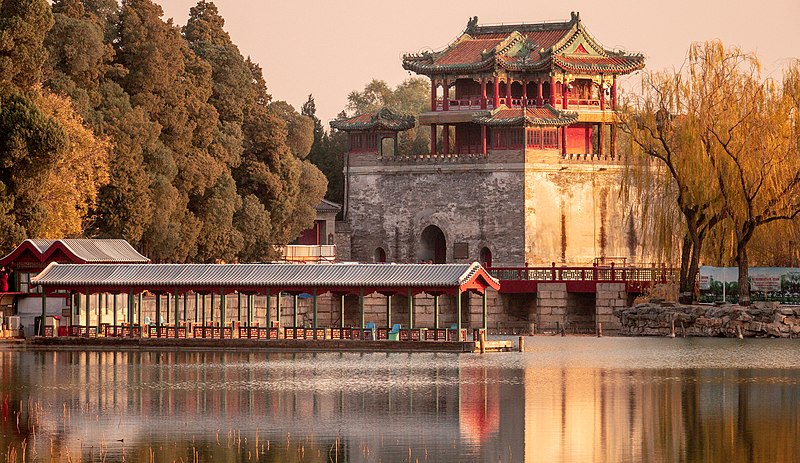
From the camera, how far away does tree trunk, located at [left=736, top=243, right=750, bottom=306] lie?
62.7 meters

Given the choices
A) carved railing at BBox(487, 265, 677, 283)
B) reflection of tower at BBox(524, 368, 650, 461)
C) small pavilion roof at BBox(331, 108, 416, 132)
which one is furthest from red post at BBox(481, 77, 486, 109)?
reflection of tower at BBox(524, 368, 650, 461)

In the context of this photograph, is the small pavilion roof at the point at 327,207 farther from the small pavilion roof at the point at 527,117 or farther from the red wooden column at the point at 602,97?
the red wooden column at the point at 602,97

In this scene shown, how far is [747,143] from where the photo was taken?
61.8m

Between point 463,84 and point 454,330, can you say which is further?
point 463,84

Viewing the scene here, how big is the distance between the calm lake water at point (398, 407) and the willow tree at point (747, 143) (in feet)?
27.6

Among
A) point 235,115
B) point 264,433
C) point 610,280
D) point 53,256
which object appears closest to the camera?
point 264,433

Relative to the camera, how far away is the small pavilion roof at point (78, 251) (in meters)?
56.8

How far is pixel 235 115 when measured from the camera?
251ft

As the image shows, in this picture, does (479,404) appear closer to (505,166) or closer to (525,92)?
(505,166)

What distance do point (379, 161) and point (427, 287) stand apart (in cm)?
3242

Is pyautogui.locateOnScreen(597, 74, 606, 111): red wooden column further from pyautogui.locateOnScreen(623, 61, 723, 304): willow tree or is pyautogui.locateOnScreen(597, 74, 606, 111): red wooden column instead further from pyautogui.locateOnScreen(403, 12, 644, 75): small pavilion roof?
pyautogui.locateOnScreen(623, 61, 723, 304): willow tree

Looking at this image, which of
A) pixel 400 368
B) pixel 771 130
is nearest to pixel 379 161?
pixel 771 130

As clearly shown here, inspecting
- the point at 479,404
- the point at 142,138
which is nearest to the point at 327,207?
the point at 142,138

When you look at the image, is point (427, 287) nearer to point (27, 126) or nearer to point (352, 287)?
point (352, 287)
